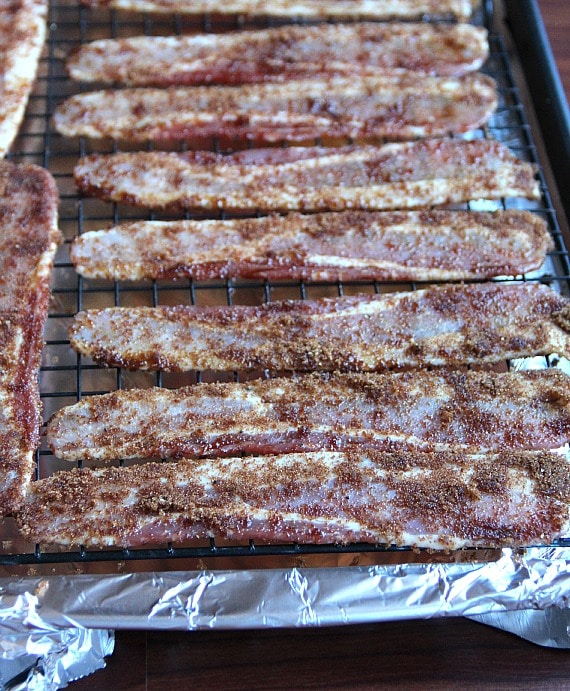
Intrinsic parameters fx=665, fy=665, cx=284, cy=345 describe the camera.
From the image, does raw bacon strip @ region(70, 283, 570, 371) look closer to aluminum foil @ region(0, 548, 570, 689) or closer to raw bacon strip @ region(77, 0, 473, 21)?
aluminum foil @ region(0, 548, 570, 689)

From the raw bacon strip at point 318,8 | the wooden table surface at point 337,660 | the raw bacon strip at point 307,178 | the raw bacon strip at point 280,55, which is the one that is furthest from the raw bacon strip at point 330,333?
the raw bacon strip at point 318,8

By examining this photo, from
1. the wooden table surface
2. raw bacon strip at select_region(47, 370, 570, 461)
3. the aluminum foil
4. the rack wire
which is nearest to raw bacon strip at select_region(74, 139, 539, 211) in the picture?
the rack wire

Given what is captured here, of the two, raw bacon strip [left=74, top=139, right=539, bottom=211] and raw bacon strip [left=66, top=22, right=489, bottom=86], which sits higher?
raw bacon strip [left=66, top=22, right=489, bottom=86]

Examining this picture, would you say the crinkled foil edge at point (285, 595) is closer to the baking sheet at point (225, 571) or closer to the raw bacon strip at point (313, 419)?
the baking sheet at point (225, 571)

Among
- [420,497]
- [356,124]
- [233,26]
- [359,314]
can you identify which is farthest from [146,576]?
[233,26]

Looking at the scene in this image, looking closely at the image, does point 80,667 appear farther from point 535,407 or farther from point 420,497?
point 535,407
